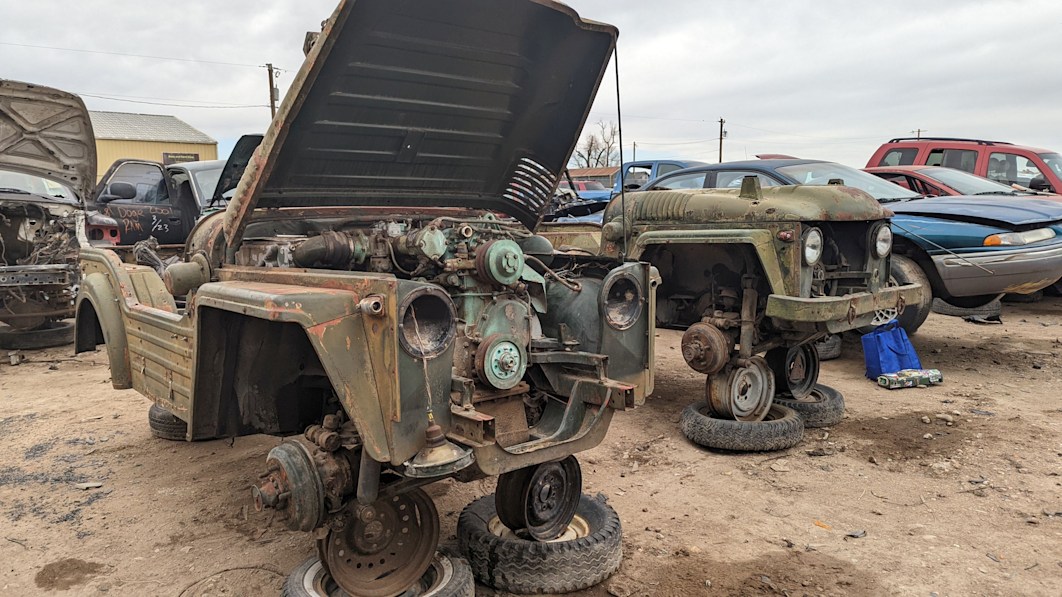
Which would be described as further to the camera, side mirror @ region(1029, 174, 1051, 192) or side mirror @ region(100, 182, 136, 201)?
side mirror @ region(1029, 174, 1051, 192)

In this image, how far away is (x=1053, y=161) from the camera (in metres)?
9.91

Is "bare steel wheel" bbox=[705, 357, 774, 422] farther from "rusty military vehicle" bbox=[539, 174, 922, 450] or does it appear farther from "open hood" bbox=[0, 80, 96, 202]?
"open hood" bbox=[0, 80, 96, 202]

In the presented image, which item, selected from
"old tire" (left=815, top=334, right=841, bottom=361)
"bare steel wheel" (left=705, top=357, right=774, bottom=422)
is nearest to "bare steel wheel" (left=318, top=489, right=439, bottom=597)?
"bare steel wheel" (left=705, top=357, right=774, bottom=422)

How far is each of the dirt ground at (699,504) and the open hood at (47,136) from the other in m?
3.25

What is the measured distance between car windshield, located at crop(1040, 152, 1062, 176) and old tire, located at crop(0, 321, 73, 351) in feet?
40.6

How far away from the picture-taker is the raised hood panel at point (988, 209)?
6.31m

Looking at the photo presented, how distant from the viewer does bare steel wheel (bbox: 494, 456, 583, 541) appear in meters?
3.05

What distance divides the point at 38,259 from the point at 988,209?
9420 millimetres

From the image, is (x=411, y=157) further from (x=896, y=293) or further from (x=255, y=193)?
(x=896, y=293)

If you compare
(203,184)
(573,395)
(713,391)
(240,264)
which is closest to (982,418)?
(713,391)

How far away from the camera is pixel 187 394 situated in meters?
3.22

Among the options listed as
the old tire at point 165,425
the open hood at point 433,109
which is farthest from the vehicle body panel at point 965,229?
the old tire at point 165,425

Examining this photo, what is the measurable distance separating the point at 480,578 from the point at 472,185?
2.10 meters

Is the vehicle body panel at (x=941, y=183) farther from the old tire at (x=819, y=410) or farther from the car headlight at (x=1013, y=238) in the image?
the old tire at (x=819, y=410)
